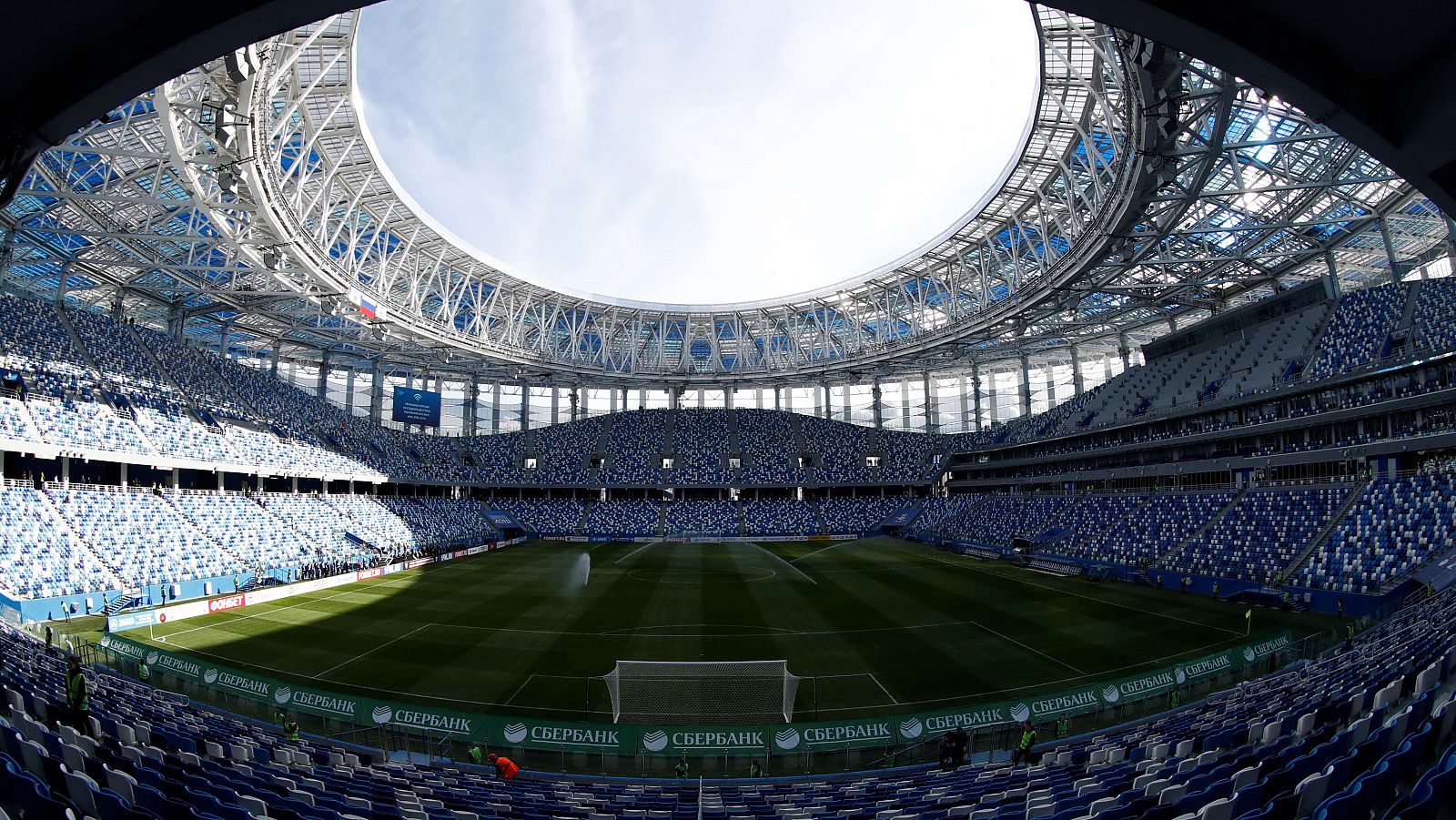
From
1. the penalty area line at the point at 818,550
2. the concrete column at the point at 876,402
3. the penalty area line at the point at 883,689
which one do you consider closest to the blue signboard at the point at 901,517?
the penalty area line at the point at 818,550

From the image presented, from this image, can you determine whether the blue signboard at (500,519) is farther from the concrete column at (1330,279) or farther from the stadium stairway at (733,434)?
the concrete column at (1330,279)

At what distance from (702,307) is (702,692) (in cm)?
5603

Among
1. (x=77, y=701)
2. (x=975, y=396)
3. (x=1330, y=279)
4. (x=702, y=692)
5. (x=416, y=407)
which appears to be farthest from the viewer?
(x=975, y=396)

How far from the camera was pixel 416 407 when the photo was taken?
70.8 m

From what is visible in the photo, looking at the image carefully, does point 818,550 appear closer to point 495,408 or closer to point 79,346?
point 495,408

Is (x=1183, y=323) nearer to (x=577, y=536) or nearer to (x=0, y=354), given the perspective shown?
(x=577, y=536)

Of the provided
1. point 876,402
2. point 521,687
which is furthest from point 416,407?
point 521,687

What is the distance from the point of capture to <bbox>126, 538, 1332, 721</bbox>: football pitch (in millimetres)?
20297

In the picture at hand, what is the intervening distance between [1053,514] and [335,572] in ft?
171

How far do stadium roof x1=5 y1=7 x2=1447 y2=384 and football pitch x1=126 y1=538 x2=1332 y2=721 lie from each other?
16865 mm

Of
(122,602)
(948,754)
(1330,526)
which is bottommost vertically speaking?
(948,754)

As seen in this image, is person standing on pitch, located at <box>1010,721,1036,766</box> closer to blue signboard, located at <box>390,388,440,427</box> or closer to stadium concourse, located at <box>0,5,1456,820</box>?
stadium concourse, located at <box>0,5,1456,820</box>

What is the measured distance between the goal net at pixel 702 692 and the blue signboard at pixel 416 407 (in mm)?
58841

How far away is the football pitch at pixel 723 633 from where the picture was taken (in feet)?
66.6
